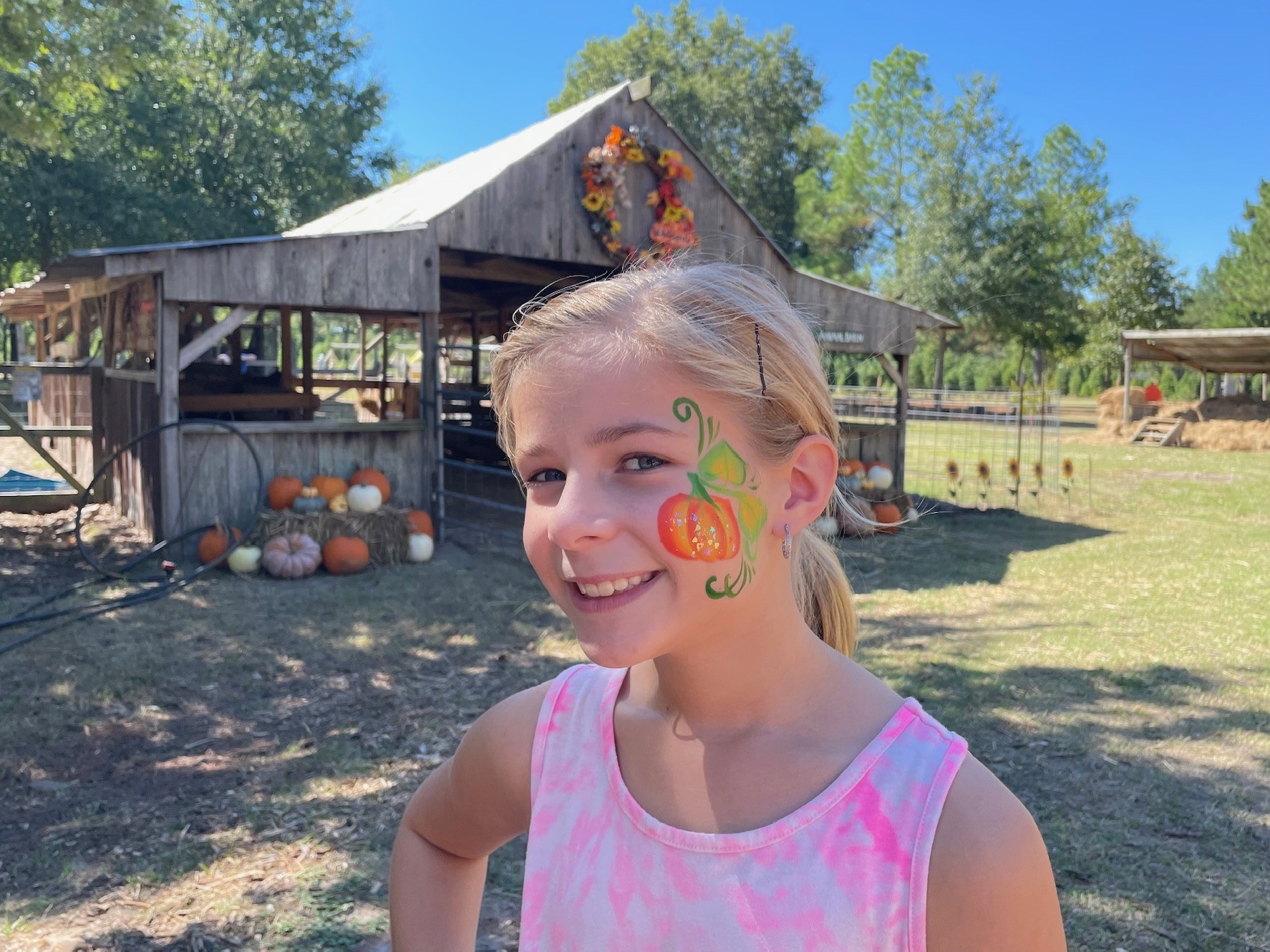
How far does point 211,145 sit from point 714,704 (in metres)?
29.0

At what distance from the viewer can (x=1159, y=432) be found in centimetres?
2350

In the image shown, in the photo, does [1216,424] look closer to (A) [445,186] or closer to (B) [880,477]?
(B) [880,477]

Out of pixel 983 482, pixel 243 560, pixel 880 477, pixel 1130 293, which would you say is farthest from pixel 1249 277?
pixel 243 560

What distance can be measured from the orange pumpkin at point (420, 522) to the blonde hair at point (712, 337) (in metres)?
7.66

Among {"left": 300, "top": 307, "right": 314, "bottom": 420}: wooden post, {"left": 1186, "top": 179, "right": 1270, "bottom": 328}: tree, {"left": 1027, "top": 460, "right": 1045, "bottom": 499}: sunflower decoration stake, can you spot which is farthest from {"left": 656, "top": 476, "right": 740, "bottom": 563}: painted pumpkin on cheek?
{"left": 1186, "top": 179, "right": 1270, "bottom": 328}: tree

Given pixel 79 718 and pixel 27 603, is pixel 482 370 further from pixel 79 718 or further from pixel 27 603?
pixel 79 718

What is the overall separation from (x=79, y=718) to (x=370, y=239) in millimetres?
5128

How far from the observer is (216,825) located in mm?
3615

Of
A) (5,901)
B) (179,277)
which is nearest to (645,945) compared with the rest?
(5,901)

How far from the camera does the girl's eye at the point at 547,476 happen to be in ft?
3.60

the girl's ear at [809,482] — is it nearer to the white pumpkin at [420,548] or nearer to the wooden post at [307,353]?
the white pumpkin at [420,548]

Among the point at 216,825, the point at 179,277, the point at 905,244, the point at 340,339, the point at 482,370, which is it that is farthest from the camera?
the point at 340,339

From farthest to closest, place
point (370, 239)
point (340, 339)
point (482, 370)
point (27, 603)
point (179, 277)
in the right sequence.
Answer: point (340, 339) < point (482, 370) < point (370, 239) < point (179, 277) < point (27, 603)

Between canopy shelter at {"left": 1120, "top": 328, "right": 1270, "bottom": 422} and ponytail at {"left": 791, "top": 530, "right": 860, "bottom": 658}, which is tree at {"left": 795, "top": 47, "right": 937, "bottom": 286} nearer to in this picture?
canopy shelter at {"left": 1120, "top": 328, "right": 1270, "bottom": 422}
